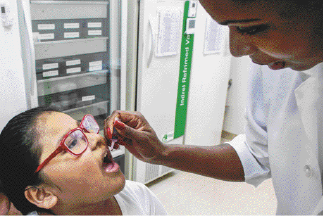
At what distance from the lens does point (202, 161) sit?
1.18m

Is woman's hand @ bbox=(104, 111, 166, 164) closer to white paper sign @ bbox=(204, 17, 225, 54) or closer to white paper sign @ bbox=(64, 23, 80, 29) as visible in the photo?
white paper sign @ bbox=(64, 23, 80, 29)

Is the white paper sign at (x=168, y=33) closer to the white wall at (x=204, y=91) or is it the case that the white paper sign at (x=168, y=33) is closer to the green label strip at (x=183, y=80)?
the green label strip at (x=183, y=80)

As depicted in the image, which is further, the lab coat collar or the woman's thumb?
the woman's thumb

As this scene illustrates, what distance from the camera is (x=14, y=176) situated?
39.8 inches

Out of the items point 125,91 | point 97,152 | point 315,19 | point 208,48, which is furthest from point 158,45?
point 315,19

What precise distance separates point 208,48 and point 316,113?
2.04 m

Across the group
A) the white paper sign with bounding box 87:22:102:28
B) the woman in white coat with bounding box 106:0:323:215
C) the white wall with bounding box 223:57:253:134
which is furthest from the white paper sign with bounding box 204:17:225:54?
the woman in white coat with bounding box 106:0:323:215

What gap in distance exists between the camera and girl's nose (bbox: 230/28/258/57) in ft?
2.09

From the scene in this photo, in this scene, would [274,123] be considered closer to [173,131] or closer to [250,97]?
[250,97]

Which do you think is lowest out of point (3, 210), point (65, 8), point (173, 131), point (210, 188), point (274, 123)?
point (210, 188)

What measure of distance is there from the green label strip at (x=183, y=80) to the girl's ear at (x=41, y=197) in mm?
1798

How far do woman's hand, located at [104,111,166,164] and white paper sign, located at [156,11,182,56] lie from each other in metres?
1.22

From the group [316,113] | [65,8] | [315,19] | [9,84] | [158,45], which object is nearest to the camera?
[315,19]

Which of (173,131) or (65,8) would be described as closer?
(65,8)
